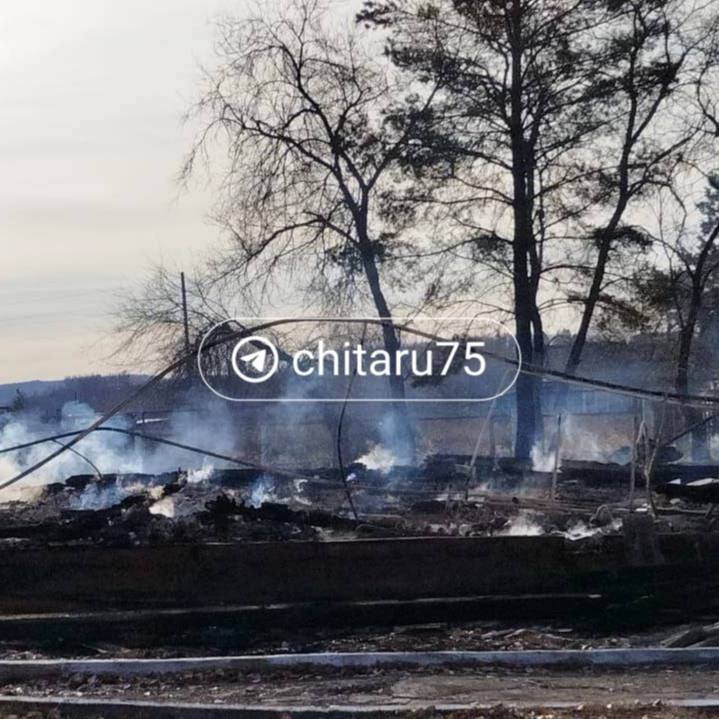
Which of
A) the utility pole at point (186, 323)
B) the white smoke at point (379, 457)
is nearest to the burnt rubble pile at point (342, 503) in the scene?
the white smoke at point (379, 457)

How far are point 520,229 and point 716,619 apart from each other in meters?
11.5

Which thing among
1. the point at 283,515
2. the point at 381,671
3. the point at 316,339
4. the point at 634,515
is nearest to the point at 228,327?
the point at 316,339

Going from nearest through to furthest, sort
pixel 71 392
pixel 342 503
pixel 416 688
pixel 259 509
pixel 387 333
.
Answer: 1. pixel 416 688
2. pixel 259 509
3. pixel 342 503
4. pixel 387 333
5. pixel 71 392

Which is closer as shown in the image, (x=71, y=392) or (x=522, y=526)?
(x=522, y=526)

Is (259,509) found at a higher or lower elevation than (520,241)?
lower

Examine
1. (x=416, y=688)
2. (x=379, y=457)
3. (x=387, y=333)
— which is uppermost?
(x=387, y=333)

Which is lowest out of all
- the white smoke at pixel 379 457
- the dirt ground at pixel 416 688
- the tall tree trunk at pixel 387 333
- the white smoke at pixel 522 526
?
the dirt ground at pixel 416 688

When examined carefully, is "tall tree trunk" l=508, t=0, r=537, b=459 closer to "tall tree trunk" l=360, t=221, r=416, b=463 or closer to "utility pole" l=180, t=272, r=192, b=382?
"tall tree trunk" l=360, t=221, r=416, b=463

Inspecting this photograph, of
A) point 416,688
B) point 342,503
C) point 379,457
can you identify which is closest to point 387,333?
A: point 379,457

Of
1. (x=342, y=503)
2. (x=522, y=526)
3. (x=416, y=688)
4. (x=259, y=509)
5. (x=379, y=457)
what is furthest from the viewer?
(x=379, y=457)

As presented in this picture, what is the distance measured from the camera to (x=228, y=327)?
65.5ft

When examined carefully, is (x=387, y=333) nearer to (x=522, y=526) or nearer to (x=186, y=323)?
(x=186, y=323)

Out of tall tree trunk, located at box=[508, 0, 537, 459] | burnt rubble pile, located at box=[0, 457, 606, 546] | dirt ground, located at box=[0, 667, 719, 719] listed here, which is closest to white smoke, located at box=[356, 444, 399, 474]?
burnt rubble pile, located at box=[0, 457, 606, 546]

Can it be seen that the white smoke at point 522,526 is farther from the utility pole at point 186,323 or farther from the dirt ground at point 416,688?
the utility pole at point 186,323
